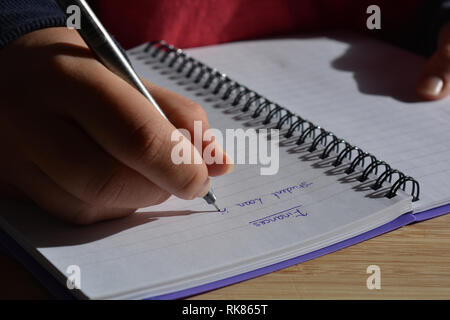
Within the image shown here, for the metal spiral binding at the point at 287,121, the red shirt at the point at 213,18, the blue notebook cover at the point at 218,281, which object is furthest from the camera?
the red shirt at the point at 213,18

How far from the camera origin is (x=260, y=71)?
810 mm

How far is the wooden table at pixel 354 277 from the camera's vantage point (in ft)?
1.36

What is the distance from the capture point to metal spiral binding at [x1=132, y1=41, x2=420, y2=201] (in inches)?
20.6

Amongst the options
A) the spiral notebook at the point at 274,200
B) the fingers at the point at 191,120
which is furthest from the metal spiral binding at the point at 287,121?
the fingers at the point at 191,120

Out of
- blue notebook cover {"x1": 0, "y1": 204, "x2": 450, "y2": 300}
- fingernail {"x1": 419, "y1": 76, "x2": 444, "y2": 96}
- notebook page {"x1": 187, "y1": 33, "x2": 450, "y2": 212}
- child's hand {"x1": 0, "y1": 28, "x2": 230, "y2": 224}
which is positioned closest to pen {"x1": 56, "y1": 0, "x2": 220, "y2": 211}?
child's hand {"x1": 0, "y1": 28, "x2": 230, "y2": 224}

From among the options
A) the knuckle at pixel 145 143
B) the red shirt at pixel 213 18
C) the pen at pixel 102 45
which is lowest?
the knuckle at pixel 145 143

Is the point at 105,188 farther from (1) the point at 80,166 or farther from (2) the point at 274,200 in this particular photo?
(2) the point at 274,200

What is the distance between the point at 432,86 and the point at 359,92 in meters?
0.09

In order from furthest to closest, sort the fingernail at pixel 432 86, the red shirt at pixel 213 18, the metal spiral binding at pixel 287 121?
the red shirt at pixel 213 18
the fingernail at pixel 432 86
the metal spiral binding at pixel 287 121

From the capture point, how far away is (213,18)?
3.11ft

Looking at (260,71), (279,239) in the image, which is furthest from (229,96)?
(279,239)

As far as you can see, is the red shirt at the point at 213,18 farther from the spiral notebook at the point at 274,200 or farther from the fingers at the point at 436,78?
the fingers at the point at 436,78

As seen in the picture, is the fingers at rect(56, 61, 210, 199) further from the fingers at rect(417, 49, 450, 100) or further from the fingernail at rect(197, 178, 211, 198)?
the fingers at rect(417, 49, 450, 100)
